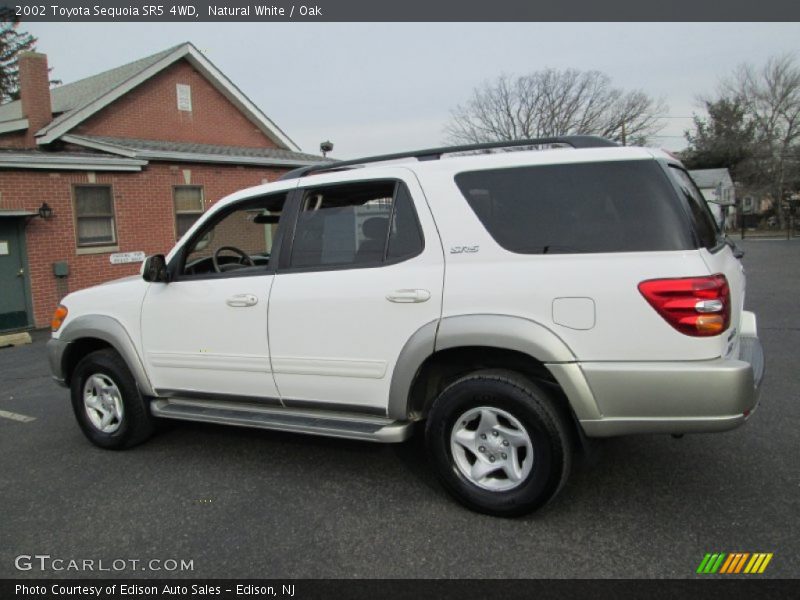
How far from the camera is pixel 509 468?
3.12 m

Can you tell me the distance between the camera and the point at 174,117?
53.5 feet

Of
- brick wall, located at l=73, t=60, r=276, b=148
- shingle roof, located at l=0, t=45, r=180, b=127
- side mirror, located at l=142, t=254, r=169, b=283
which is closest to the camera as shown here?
side mirror, located at l=142, t=254, r=169, b=283

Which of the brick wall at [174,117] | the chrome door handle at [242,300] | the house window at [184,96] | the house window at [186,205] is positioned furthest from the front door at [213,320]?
the house window at [184,96]

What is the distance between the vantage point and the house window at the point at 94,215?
1203cm

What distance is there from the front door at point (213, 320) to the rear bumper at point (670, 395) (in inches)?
77.2

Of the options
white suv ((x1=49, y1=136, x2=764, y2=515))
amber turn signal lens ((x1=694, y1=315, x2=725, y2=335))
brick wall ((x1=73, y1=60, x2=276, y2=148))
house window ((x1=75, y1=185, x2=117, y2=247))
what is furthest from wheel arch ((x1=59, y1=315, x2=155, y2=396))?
brick wall ((x1=73, y1=60, x2=276, y2=148))

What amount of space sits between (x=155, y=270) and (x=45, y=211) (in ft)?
29.1

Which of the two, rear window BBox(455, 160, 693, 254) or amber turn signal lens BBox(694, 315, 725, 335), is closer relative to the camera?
amber turn signal lens BBox(694, 315, 725, 335)

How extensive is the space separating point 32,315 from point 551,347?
11302 mm

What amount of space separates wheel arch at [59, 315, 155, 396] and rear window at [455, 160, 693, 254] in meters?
2.61

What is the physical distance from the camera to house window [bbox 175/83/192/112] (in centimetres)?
1645

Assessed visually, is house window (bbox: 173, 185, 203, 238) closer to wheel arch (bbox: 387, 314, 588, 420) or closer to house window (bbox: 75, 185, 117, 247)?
house window (bbox: 75, 185, 117, 247)

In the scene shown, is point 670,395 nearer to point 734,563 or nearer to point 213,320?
point 734,563

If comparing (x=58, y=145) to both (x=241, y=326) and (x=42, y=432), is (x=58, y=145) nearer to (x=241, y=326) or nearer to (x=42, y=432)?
(x=42, y=432)
